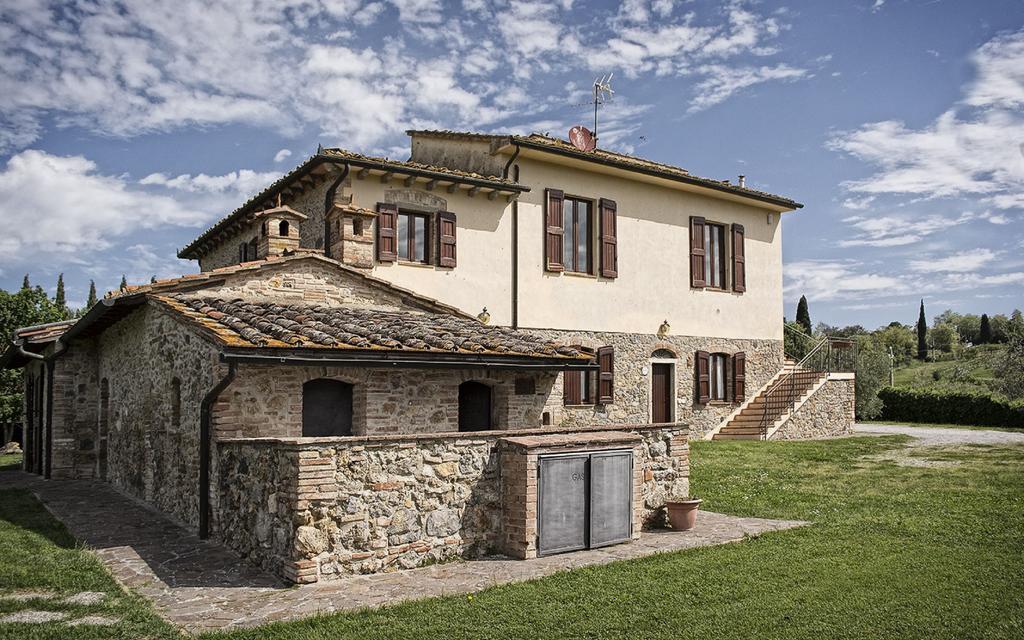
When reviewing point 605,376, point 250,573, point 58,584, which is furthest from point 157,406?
point 605,376

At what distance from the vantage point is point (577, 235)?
61.8ft

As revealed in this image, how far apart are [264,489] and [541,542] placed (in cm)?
297

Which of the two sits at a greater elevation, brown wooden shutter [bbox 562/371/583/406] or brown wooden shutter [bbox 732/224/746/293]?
brown wooden shutter [bbox 732/224/746/293]

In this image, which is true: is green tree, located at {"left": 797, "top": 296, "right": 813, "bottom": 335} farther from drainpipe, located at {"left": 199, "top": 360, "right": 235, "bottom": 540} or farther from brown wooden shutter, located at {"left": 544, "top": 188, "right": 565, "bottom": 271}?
drainpipe, located at {"left": 199, "top": 360, "right": 235, "bottom": 540}

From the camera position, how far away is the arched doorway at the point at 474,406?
38.7ft

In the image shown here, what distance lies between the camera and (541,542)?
8516 mm

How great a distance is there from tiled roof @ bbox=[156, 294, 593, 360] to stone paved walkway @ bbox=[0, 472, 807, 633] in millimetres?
2442

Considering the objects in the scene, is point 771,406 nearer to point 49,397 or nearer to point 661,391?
point 661,391

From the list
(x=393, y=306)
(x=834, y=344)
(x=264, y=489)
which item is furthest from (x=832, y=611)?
(x=834, y=344)

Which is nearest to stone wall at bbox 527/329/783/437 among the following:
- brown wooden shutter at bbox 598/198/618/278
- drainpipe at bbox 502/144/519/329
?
drainpipe at bbox 502/144/519/329

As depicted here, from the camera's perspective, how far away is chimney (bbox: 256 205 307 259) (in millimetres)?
13102

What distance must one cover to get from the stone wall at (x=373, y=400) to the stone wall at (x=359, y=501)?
650mm

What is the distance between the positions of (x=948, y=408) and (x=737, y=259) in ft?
47.1

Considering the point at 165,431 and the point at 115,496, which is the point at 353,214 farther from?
the point at 115,496
